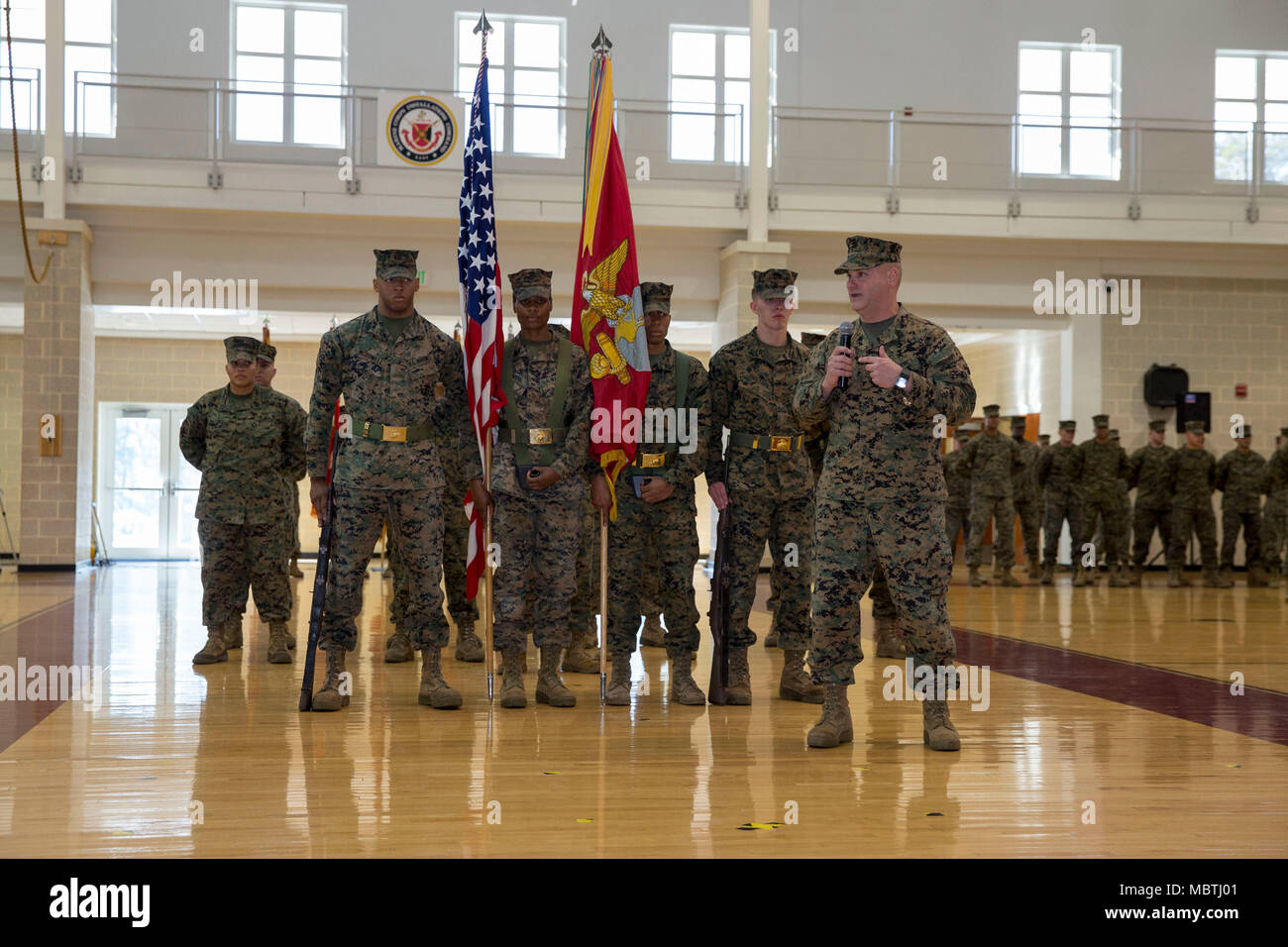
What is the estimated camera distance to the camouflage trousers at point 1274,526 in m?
12.9

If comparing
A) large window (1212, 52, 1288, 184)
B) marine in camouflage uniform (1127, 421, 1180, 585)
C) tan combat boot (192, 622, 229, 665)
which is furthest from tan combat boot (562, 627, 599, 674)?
large window (1212, 52, 1288, 184)

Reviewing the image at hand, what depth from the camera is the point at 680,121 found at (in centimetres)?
1375

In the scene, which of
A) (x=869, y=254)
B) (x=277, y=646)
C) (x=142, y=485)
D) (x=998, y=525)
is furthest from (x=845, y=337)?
(x=142, y=485)

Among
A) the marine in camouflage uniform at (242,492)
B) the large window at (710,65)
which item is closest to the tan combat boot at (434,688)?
the marine in camouflage uniform at (242,492)

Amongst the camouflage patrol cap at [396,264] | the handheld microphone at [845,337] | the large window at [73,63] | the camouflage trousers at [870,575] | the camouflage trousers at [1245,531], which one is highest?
the large window at [73,63]

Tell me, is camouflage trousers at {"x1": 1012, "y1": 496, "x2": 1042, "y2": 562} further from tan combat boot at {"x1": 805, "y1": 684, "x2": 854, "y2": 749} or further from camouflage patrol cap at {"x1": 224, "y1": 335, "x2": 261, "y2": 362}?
tan combat boot at {"x1": 805, "y1": 684, "x2": 854, "y2": 749}

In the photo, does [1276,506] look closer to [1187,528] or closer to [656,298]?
[1187,528]

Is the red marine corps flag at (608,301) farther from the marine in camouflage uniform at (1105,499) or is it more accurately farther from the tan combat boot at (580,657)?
the marine in camouflage uniform at (1105,499)

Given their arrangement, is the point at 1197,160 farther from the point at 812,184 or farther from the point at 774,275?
the point at 774,275

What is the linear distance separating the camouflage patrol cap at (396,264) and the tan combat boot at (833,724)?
2277 mm

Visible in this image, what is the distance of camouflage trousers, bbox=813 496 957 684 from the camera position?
406cm

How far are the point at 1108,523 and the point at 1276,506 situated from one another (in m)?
1.84

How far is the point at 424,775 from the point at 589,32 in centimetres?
1290

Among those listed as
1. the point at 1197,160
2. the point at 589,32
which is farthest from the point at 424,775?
the point at 1197,160
